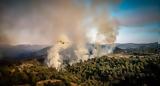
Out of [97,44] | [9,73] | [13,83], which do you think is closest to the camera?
[13,83]

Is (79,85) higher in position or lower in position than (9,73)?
lower

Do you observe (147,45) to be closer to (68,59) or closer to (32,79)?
(68,59)

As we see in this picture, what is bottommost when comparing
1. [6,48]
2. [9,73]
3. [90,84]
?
[90,84]

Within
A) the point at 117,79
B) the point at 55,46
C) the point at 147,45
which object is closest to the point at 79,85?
the point at 117,79

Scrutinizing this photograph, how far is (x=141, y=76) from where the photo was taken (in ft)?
98.5

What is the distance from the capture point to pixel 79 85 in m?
29.4

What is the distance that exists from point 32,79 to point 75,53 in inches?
1104

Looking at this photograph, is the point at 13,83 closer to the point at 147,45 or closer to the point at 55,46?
the point at 55,46

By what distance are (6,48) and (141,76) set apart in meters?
20.3

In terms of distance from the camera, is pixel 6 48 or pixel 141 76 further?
pixel 6 48

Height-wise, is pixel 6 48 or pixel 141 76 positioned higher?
pixel 6 48

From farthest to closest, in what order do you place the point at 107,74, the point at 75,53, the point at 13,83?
the point at 75,53
the point at 107,74
the point at 13,83

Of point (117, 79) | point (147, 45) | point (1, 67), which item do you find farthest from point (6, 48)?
point (147, 45)

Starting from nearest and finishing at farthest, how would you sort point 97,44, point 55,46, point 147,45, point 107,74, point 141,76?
point 141,76 → point 107,74 → point 55,46 → point 97,44 → point 147,45
